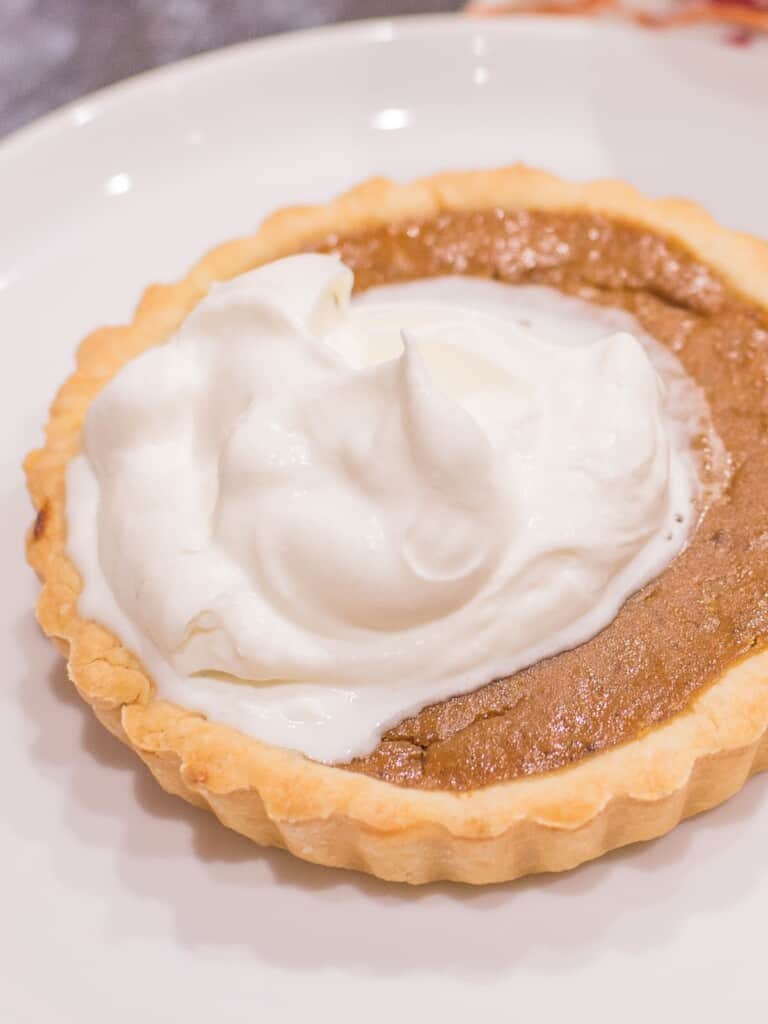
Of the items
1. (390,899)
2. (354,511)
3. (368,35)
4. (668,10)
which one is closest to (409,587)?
(354,511)

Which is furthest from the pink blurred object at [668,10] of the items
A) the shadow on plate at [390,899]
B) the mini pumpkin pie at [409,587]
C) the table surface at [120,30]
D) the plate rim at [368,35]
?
the shadow on plate at [390,899]

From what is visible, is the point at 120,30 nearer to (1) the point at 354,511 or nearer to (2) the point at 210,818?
(1) the point at 354,511

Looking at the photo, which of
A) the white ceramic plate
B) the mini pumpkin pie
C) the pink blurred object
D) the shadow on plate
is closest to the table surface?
the pink blurred object

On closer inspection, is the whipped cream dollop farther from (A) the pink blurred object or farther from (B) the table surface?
(B) the table surface

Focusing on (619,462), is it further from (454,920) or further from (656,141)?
(656,141)

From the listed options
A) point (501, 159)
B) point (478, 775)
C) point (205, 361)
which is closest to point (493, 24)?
point (501, 159)

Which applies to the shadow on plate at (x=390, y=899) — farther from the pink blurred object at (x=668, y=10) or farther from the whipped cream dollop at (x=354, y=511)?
the pink blurred object at (x=668, y=10)
